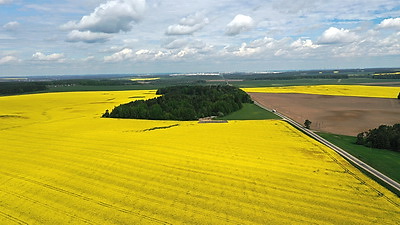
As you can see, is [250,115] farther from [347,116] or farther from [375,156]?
[375,156]

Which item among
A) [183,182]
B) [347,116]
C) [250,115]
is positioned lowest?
[183,182]

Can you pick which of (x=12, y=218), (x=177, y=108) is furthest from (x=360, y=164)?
(x=177, y=108)

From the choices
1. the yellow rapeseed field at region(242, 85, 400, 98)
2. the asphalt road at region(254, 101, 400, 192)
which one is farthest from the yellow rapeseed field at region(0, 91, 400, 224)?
the yellow rapeseed field at region(242, 85, 400, 98)

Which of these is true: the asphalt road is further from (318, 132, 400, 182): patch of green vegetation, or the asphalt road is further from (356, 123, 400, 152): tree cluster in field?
(356, 123, 400, 152): tree cluster in field

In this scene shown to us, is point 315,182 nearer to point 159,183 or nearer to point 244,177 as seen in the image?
point 244,177

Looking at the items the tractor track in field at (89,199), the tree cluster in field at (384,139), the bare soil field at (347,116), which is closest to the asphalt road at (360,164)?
the tree cluster in field at (384,139)

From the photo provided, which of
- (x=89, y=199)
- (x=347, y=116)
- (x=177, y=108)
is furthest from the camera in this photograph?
(x=177, y=108)
